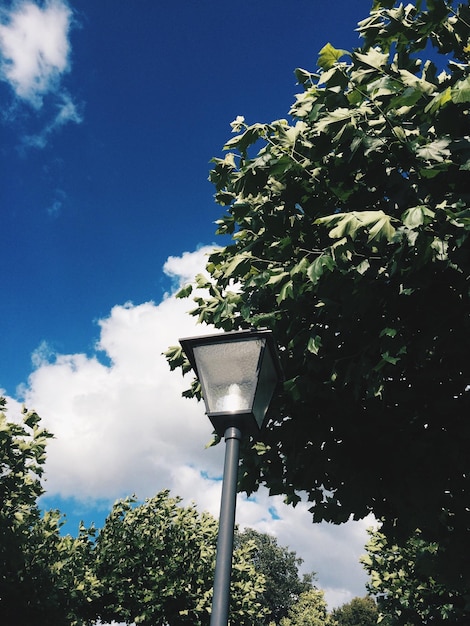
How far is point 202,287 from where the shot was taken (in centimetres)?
800

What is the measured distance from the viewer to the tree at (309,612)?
69.6 m

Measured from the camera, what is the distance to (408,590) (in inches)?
701

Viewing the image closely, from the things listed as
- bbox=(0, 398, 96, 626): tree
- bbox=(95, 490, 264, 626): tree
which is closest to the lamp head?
bbox=(0, 398, 96, 626): tree

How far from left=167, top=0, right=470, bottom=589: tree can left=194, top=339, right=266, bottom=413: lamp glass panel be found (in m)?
1.76

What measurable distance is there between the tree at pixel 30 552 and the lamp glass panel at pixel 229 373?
11.4 metres

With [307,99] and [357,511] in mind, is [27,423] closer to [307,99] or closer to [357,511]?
[357,511]

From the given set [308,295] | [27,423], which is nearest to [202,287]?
[308,295]

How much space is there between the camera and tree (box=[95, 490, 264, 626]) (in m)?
22.2

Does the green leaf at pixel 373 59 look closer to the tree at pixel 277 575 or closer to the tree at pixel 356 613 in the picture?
the tree at pixel 277 575

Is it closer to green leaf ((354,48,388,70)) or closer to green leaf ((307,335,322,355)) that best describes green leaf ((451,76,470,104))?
green leaf ((354,48,388,70))

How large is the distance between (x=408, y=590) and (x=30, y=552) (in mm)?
13546

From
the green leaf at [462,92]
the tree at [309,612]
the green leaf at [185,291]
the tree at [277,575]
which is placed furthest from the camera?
the tree at [277,575]

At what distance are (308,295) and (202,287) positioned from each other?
236 cm

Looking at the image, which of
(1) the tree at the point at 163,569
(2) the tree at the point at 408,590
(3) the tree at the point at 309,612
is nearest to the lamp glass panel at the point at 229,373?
(2) the tree at the point at 408,590
